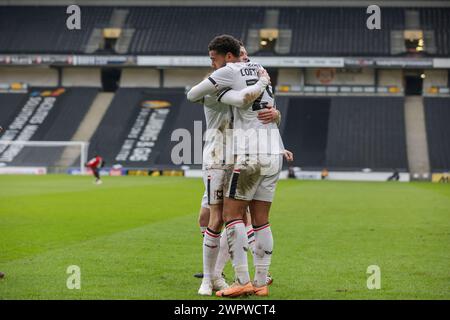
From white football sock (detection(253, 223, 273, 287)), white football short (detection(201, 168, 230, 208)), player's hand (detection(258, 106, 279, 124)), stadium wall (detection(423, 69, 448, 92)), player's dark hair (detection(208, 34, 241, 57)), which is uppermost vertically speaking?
stadium wall (detection(423, 69, 448, 92))

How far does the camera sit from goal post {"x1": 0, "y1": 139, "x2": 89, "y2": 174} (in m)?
53.1

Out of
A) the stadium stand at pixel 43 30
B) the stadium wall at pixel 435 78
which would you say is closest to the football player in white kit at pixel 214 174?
the stadium wall at pixel 435 78

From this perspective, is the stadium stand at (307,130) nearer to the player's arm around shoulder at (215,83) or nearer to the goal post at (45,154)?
the goal post at (45,154)

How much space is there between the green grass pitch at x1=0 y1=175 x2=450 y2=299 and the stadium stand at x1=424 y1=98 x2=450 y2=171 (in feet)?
91.0

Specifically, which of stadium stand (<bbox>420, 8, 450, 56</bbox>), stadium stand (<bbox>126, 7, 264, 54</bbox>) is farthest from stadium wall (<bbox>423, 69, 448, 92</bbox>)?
stadium stand (<bbox>126, 7, 264, 54</bbox>)

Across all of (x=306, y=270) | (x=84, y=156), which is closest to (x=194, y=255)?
(x=306, y=270)

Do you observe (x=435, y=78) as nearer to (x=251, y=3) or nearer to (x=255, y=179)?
(x=251, y=3)

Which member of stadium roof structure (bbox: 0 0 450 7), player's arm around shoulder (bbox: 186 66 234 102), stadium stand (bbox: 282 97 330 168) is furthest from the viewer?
stadium roof structure (bbox: 0 0 450 7)

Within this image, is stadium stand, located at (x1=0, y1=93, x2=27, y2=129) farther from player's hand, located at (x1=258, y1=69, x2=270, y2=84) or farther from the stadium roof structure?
player's hand, located at (x1=258, y1=69, x2=270, y2=84)

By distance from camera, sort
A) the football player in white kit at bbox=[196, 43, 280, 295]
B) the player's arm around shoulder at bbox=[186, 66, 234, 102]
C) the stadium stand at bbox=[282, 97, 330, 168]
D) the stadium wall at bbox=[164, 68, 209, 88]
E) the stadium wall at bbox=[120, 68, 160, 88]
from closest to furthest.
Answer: the player's arm around shoulder at bbox=[186, 66, 234, 102], the football player in white kit at bbox=[196, 43, 280, 295], the stadium stand at bbox=[282, 97, 330, 168], the stadium wall at bbox=[164, 68, 209, 88], the stadium wall at bbox=[120, 68, 160, 88]

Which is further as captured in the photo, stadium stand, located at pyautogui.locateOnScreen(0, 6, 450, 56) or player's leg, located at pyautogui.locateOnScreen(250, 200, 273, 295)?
stadium stand, located at pyautogui.locateOnScreen(0, 6, 450, 56)

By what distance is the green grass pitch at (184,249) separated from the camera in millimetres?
8859

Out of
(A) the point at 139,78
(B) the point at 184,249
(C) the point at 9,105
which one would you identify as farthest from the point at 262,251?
(A) the point at 139,78

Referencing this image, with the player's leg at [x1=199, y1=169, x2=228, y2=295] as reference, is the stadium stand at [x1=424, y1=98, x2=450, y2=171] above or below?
above
